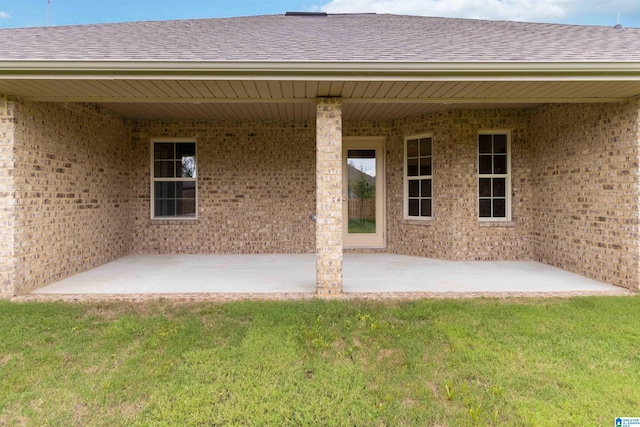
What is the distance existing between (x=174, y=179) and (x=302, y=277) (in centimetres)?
397

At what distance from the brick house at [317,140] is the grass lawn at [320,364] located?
49.3 inches

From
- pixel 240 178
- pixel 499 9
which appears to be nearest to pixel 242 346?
pixel 240 178

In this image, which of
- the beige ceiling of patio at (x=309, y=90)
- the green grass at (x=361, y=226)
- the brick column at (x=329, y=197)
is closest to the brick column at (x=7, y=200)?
the beige ceiling of patio at (x=309, y=90)

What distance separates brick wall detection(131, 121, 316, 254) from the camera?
299 inches

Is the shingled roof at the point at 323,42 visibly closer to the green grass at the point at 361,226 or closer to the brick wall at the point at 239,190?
the brick wall at the point at 239,190

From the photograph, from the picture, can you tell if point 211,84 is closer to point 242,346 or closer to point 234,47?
point 234,47

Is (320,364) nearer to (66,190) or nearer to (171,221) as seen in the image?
(66,190)

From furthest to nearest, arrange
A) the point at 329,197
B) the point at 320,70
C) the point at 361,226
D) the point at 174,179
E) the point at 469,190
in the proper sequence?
the point at 361,226
the point at 174,179
the point at 469,190
the point at 329,197
the point at 320,70

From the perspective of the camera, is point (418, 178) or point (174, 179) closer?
point (418, 178)

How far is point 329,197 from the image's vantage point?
457cm

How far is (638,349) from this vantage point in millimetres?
3064

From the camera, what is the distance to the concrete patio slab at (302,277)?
15.7 feet

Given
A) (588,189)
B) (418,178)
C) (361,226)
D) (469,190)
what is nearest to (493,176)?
(469,190)

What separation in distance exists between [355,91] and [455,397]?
346cm
